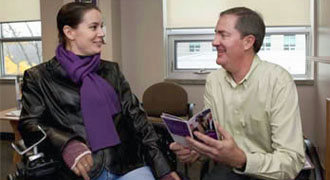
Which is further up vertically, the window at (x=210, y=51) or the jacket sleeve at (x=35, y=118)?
the window at (x=210, y=51)

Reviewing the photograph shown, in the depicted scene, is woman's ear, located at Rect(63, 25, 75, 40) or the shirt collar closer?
the shirt collar

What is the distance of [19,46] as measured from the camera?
482 centimetres

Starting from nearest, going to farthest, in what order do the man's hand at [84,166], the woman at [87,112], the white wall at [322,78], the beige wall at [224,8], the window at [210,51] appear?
the man's hand at [84,166] → the woman at [87,112] → the white wall at [322,78] → the beige wall at [224,8] → the window at [210,51]

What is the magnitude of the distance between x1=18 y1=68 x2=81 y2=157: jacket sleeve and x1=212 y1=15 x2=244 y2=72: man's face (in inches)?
29.9

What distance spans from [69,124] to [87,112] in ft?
0.33

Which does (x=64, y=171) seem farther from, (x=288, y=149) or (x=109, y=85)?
(x=288, y=149)

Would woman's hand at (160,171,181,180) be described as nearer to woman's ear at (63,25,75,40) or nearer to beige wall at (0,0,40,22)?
woman's ear at (63,25,75,40)

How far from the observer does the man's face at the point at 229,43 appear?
160 centimetres

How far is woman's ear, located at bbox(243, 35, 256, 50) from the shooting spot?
1.61 metres

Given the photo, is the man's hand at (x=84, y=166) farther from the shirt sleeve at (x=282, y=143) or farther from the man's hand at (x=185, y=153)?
the shirt sleeve at (x=282, y=143)

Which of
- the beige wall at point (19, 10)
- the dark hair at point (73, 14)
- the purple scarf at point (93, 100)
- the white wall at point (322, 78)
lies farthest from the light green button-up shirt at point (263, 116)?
the beige wall at point (19, 10)

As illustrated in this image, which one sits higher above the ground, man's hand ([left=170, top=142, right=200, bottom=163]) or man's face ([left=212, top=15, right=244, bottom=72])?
man's face ([left=212, top=15, right=244, bottom=72])

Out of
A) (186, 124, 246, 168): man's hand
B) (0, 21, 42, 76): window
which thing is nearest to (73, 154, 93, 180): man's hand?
(186, 124, 246, 168): man's hand

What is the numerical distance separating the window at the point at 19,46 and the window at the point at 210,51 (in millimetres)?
1817
